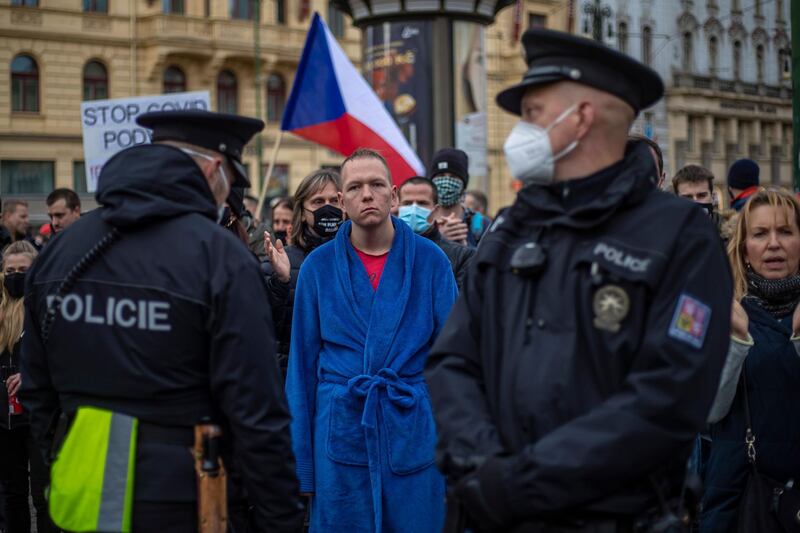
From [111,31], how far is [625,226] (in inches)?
1539

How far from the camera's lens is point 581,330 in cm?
308

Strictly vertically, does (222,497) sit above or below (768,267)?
below

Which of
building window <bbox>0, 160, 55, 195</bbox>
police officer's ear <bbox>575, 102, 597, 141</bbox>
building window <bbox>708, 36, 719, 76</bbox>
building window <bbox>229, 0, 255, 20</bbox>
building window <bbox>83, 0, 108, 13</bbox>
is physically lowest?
police officer's ear <bbox>575, 102, 597, 141</bbox>

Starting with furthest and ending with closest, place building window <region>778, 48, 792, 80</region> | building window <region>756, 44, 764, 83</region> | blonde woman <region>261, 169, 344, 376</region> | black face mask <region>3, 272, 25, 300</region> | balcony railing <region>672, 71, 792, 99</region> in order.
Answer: balcony railing <region>672, 71, 792, 99</region>
building window <region>756, 44, 764, 83</region>
building window <region>778, 48, 792, 80</region>
black face mask <region>3, 272, 25, 300</region>
blonde woman <region>261, 169, 344, 376</region>

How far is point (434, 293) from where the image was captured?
518 cm

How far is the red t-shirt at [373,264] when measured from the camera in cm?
525

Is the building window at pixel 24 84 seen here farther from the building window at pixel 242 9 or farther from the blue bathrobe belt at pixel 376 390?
the blue bathrobe belt at pixel 376 390

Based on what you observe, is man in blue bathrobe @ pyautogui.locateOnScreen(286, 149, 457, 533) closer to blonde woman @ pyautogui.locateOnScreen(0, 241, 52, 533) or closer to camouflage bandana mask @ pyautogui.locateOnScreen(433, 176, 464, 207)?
blonde woman @ pyautogui.locateOnScreen(0, 241, 52, 533)

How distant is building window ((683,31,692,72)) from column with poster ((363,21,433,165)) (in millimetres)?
8490

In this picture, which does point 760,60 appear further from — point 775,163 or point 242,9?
point 242,9

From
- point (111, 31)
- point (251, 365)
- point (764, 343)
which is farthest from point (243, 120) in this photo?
point (111, 31)

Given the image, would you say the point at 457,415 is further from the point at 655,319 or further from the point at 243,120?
the point at 243,120

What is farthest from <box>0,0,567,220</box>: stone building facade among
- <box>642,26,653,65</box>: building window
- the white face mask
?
the white face mask

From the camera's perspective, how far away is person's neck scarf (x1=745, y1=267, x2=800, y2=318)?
182 inches
